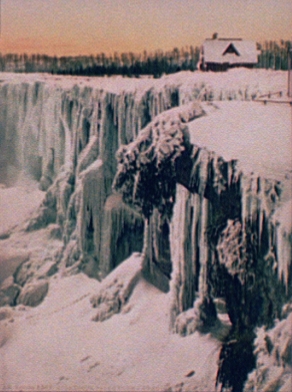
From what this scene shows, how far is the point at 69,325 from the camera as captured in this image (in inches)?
257

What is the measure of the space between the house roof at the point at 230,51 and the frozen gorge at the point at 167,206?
0.65ft

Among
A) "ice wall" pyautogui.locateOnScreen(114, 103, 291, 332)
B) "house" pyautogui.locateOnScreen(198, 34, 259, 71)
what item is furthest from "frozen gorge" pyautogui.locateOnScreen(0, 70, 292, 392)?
"house" pyautogui.locateOnScreen(198, 34, 259, 71)

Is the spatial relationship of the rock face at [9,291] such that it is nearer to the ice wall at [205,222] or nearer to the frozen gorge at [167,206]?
the frozen gorge at [167,206]

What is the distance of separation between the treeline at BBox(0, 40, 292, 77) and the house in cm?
9

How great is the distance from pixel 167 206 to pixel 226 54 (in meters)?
1.92

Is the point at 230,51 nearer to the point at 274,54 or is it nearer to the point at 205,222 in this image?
the point at 274,54

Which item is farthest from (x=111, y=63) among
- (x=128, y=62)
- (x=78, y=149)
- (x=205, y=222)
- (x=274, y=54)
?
(x=205, y=222)

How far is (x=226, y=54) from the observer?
6863 mm

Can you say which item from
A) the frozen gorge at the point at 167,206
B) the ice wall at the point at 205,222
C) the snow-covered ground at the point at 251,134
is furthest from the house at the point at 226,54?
the ice wall at the point at 205,222

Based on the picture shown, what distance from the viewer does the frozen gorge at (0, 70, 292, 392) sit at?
571cm

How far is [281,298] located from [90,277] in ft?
7.62

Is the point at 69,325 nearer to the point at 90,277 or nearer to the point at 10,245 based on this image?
the point at 90,277

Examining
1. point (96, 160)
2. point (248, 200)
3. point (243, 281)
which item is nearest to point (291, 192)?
point (248, 200)

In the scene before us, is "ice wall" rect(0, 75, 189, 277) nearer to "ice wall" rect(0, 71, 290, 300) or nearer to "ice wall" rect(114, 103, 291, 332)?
"ice wall" rect(0, 71, 290, 300)
